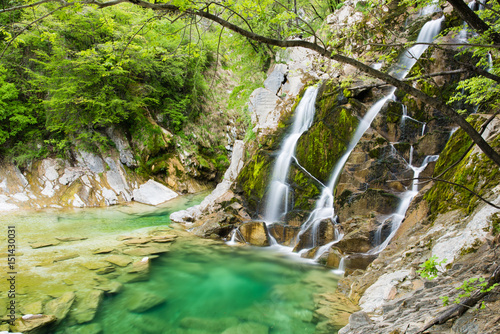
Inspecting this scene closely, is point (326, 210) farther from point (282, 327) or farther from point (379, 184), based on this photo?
point (282, 327)

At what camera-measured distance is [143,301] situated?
5.21 m

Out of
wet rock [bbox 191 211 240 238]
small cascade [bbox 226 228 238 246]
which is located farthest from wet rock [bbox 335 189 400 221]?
wet rock [bbox 191 211 240 238]

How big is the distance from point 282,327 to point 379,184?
5.18m

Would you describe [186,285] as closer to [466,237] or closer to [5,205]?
[466,237]

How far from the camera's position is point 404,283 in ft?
14.5

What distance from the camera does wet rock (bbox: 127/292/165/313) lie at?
4952 millimetres

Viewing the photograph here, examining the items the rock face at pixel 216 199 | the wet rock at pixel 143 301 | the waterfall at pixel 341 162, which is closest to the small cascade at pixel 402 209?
the waterfall at pixel 341 162

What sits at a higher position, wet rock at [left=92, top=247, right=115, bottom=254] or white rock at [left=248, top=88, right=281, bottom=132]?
white rock at [left=248, top=88, right=281, bottom=132]

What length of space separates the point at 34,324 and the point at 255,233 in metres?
5.88

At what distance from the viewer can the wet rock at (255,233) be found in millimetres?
8711

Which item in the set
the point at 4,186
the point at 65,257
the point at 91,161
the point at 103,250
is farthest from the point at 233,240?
the point at 4,186

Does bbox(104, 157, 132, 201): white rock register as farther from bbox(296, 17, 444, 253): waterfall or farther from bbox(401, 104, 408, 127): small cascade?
bbox(401, 104, 408, 127): small cascade

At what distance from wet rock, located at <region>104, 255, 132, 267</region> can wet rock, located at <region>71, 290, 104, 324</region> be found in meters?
1.40

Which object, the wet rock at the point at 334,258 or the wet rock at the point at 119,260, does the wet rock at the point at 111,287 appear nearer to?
A: the wet rock at the point at 119,260
